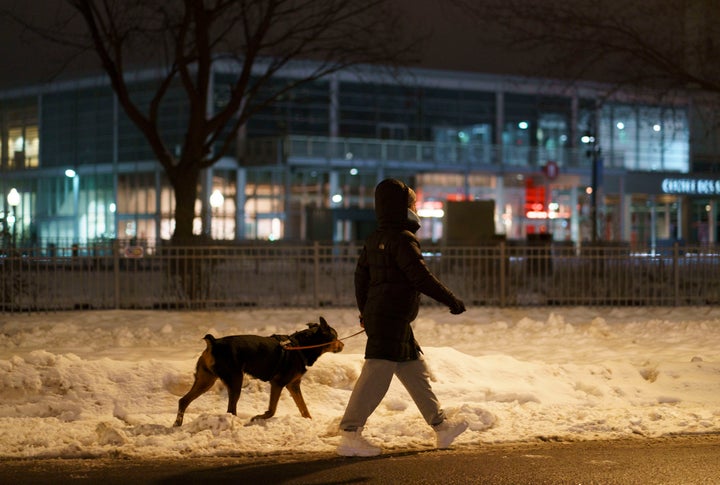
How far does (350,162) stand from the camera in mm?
49875

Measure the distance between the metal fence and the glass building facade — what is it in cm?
2691

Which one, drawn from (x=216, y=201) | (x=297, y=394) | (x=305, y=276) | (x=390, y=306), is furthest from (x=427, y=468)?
(x=216, y=201)

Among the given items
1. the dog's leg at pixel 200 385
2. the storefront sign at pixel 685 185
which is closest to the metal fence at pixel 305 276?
the dog's leg at pixel 200 385

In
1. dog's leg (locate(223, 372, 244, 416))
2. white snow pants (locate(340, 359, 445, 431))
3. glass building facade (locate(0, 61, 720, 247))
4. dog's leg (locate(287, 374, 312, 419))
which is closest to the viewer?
white snow pants (locate(340, 359, 445, 431))

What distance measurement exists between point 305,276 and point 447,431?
11.9 metres

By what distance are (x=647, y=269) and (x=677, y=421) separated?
11.6 m

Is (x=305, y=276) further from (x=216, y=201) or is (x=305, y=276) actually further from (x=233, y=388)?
(x=216, y=201)

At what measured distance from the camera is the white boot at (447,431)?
7.32 metres

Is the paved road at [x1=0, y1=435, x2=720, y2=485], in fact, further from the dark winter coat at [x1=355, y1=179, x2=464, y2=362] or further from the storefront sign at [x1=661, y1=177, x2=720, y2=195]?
the storefront sign at [x1=661, y1=177, x2=720, y2=195]

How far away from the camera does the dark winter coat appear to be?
694 cm

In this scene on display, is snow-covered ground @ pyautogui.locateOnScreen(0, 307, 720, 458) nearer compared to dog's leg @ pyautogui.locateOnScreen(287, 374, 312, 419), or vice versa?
snow-covered ground @ pyautogui.locateOnScreen(0, 307, 720, 458)

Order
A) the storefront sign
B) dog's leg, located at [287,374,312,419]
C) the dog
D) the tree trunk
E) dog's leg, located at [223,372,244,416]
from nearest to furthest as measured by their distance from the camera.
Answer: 1. the dog
2. dog's leg, located at [223,372,244,416]
3. dog's leg, located at [287,374,312,419]
4. the tree trunk
5. the storefront sign

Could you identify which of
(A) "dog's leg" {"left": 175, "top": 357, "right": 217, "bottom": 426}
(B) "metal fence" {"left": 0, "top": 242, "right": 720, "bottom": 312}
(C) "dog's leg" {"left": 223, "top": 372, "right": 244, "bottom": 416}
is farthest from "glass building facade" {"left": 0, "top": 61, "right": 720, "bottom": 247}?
(A) "dog's leg" {"left": 175, "top": 357, "right": 217, "bottom": 426}

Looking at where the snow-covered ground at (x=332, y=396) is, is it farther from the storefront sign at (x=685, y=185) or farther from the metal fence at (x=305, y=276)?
the storefront sign at (x=685, y=185)
